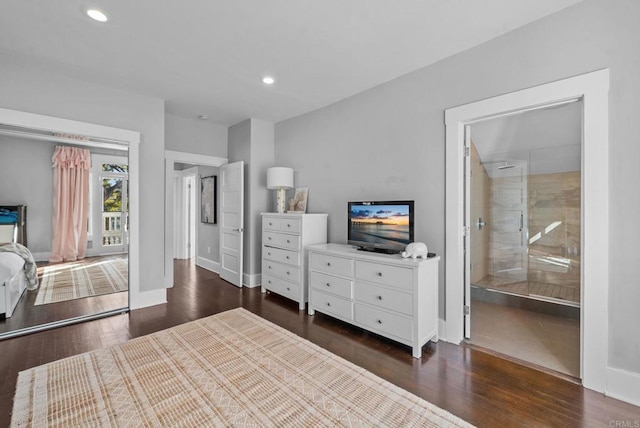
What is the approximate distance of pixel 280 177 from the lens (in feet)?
13.1

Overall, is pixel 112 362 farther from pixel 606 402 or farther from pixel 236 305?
pixel 606 402

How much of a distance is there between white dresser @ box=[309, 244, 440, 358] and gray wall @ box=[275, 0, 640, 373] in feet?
1.27

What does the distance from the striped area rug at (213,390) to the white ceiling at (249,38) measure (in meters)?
2.54

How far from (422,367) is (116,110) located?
4.02 m

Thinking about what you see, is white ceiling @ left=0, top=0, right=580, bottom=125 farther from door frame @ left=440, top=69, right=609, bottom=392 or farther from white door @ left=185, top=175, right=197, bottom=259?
white door @ left=185, top=175, right=197, bottom=259

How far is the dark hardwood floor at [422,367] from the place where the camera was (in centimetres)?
167

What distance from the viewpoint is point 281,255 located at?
12.2 feet

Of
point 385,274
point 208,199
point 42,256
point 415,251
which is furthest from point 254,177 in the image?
point 415,251

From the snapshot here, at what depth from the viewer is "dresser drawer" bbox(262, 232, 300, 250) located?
11.5 feet

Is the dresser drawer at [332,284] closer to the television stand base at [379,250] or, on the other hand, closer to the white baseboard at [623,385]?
the television stand base at [379,250]

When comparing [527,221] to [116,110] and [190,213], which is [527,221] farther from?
[190,213]

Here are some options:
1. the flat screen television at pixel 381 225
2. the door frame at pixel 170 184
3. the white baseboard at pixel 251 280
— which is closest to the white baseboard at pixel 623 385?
the flat screen television at pixel 381 225

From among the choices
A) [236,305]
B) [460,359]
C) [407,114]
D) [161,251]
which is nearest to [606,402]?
[460,359]

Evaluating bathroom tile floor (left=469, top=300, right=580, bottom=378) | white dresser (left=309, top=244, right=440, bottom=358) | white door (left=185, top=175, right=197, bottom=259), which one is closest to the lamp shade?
white dresser (left=309, top=244, right=440, bottom=358)
